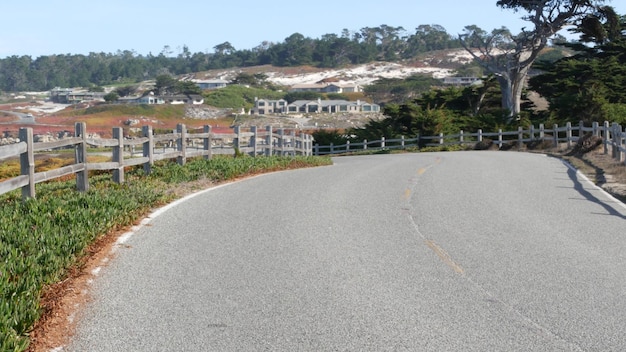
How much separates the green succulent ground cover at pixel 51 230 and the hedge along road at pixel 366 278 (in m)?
0.44

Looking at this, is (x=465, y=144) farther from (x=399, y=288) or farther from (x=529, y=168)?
(x=399, y=288)

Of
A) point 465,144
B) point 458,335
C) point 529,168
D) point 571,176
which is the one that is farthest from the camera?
point 465,144

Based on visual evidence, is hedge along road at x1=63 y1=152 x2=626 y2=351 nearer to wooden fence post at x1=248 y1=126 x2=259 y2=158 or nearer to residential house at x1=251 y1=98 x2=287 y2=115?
wooden fence post at x1=248 y1=126 x2=259 y2=158

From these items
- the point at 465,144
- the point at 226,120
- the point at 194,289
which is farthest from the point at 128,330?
the point at 226,120

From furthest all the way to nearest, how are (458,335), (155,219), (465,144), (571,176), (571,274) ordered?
(465,144) < (571,176) < (155,219) < (571,274) < (458,335)

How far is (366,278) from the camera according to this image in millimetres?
8383

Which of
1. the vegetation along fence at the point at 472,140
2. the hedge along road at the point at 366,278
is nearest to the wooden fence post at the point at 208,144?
the hedge along road at the point at 366,278

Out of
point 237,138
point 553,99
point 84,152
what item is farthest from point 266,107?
point 84,152

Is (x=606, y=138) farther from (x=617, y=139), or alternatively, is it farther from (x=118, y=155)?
(x=118, y=155)

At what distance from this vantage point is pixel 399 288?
7.96 meters

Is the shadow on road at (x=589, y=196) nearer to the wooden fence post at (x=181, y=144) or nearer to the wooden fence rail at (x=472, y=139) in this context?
the wooden fence post at (x=181, y=144)

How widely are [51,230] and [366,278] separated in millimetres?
3908

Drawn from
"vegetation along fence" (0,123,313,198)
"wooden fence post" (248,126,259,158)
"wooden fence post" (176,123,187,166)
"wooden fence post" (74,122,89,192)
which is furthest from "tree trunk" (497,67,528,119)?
"wooden fence post" (74,122,89,192)

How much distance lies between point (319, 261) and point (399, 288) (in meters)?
1.50
